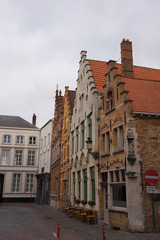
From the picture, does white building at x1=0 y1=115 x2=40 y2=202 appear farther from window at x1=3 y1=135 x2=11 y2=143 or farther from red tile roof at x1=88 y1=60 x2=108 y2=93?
red tile roof at x1=88 y1=60 x2=108 y2=93

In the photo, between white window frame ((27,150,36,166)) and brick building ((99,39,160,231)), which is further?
white window frame ((27,150,36,166))

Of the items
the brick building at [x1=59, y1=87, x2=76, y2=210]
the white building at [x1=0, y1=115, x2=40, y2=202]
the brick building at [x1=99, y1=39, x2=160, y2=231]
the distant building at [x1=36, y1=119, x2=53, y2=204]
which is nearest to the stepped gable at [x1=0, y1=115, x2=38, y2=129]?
the white building at [x1=0, y1=115, x2=40, y2=202]

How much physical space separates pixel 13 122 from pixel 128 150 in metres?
38.9

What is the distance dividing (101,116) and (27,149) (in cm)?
3194

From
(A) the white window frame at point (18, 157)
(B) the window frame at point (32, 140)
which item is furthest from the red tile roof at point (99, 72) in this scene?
(A) the white window frame at point (18, 157)

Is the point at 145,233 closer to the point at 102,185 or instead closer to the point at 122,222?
the point at 122,222

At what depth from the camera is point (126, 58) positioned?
1828cm

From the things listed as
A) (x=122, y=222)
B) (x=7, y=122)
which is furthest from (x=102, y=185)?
(x=7, y=122)

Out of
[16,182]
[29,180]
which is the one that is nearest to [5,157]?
[16,182]

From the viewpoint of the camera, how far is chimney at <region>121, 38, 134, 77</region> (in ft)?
59.6

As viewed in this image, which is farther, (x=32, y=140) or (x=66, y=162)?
(x=32, y=140)

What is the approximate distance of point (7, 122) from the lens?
47719 millimetres

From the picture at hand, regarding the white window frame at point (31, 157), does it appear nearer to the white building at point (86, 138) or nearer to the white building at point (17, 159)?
the white building at point (17, 159)

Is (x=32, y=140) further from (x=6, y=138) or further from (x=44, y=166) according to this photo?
(x=44, y=166)
